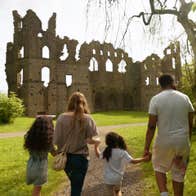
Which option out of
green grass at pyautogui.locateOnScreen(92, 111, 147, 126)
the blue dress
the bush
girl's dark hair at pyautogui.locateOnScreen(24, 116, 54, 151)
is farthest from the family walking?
the bush

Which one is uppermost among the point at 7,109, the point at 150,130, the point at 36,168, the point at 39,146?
the point at 7,109

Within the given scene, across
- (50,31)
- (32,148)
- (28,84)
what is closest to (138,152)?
A: (32,148)

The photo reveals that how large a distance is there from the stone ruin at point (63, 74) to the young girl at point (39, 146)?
39.0m

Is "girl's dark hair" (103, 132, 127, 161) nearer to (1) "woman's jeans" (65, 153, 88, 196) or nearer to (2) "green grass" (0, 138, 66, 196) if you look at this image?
(1) "woman's jeans" (65, 153, 88, 196)

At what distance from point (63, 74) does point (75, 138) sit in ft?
164

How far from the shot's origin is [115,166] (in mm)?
6938

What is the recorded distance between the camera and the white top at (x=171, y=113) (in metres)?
6.42

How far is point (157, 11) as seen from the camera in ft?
36.5

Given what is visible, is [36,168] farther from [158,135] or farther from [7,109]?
[7,109]

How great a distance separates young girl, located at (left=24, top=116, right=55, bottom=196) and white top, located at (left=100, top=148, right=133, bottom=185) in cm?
105

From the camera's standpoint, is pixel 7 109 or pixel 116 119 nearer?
pixel 7 109

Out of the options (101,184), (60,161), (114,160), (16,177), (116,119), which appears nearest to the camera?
(60,161)

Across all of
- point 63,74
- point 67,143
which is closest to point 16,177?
point 67,143

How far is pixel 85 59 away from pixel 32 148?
2068 inches
